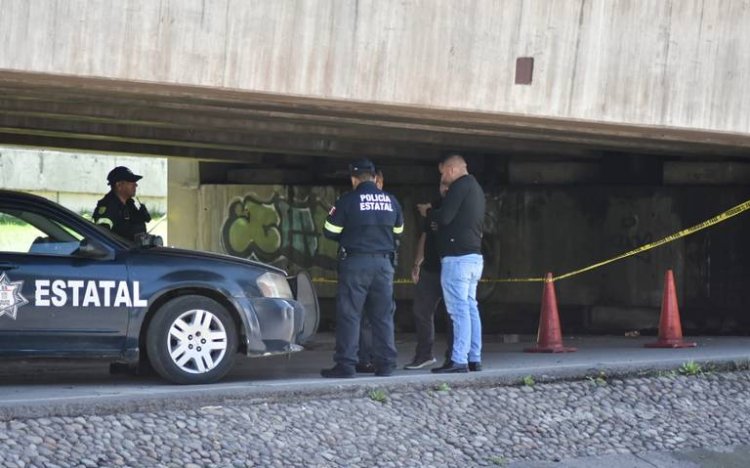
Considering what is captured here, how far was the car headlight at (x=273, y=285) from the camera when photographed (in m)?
9.56

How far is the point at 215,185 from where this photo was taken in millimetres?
20750

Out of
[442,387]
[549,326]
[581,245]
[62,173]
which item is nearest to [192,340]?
[442,387]

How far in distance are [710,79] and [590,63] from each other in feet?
4.41

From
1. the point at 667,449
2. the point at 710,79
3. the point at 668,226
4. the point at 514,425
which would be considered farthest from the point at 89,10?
the point at 668,226

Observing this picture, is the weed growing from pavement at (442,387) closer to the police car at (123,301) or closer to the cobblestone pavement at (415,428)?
the cobblestone pavement at (415,428)

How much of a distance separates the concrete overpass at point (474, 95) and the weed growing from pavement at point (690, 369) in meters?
2.45

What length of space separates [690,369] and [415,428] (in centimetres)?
307

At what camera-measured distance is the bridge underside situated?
10.7m

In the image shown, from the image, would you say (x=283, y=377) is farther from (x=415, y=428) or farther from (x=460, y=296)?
(x=415, y=428)

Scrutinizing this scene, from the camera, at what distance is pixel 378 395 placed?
344 inches

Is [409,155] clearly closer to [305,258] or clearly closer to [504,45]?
[305,258]

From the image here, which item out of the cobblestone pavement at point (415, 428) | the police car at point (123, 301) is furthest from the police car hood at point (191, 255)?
the cobblestone pavement at point (415, 428)

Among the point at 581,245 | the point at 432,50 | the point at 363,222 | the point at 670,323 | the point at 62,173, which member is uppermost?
the point at 432,50

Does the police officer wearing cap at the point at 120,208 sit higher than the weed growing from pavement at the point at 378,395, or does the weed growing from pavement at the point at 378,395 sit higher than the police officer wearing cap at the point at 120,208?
the police officer wearing cap at the point at 120,208
